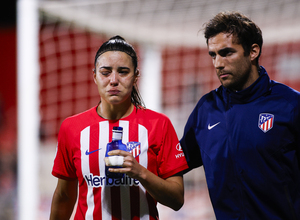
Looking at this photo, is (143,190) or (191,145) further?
(191,145)

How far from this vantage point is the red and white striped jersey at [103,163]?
1.59 m

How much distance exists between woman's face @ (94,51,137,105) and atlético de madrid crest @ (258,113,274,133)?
1.99ft

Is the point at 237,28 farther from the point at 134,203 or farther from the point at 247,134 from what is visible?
the point at 134,203

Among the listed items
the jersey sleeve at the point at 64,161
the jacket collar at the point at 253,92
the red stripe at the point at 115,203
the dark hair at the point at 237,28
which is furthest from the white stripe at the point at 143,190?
the dark hair at the point at 237,28

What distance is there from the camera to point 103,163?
1607mm

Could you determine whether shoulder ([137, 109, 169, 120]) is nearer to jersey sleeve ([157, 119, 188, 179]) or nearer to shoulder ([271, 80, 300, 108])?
jersey sleeve ([157, 119, 188, 179])

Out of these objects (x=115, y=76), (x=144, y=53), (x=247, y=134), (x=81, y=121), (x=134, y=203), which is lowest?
(x=134, y=203)

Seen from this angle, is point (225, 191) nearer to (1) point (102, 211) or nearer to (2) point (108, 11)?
(1) point (102, 211)

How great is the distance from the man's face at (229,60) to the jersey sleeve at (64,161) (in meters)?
0.79

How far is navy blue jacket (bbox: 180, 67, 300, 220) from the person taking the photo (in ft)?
5.01

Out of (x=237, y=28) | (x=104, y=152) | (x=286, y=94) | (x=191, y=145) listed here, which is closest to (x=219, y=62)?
(x=237, y=28)

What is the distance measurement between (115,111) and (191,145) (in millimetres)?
422

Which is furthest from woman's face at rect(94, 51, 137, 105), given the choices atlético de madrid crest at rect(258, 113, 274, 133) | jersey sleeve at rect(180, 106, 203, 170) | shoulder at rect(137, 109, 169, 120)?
atlético de madrid crest at rect(258, 113, 274, 133)

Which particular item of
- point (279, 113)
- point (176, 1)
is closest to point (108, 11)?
point (176, 1)
